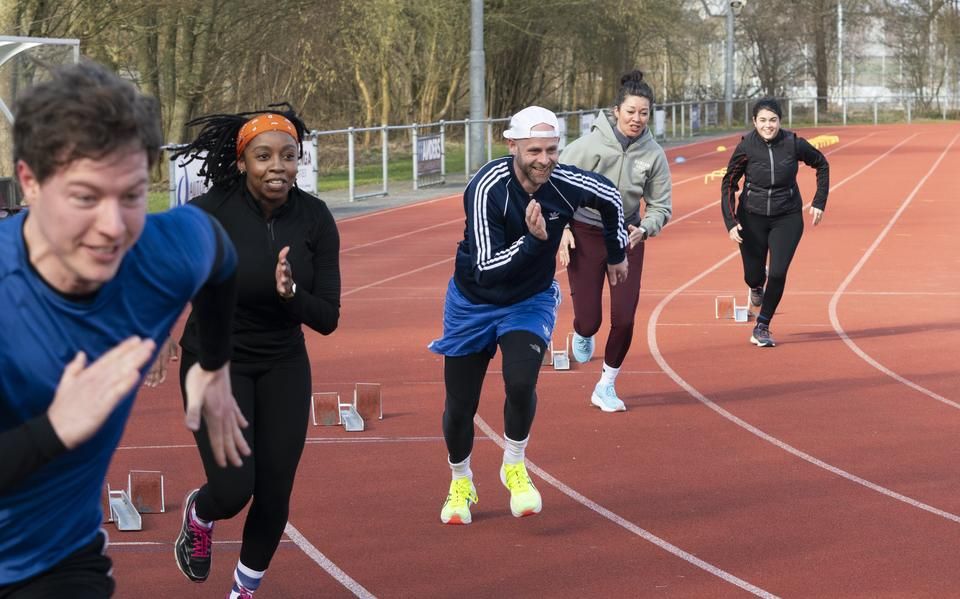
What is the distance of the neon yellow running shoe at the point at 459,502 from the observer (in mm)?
7082

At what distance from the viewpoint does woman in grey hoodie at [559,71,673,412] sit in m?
9.41

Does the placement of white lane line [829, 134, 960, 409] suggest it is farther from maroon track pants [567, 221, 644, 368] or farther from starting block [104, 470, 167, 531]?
starting block [104, 470, 167, 531]

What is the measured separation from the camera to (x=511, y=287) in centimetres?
679

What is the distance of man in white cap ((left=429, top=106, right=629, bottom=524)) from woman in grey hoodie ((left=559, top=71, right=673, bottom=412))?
2246 mm

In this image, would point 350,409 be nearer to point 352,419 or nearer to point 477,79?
point 352,419

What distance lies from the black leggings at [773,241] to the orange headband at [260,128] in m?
7.18

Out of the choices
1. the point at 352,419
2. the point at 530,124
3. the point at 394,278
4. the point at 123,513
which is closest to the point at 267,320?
the point at 530,124

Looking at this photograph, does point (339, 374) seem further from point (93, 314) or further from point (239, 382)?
point (93, 314)

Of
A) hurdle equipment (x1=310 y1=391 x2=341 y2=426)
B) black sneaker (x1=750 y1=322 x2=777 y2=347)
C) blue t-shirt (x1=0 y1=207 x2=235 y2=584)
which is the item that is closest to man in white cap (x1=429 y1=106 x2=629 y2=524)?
hurdle equipment (x1=310 y1=391 x2=341 y2=426)

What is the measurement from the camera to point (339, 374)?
37.7 ft

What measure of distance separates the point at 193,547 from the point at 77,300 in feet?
9.36

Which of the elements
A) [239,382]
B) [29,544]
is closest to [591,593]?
[239,382]

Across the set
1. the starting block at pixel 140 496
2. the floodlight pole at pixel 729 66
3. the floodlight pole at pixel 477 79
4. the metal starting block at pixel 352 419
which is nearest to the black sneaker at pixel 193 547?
the starting block at pixel 140 496

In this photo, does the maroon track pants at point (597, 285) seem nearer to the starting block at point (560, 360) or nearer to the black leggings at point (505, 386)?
the starting block at point (560, 360)
